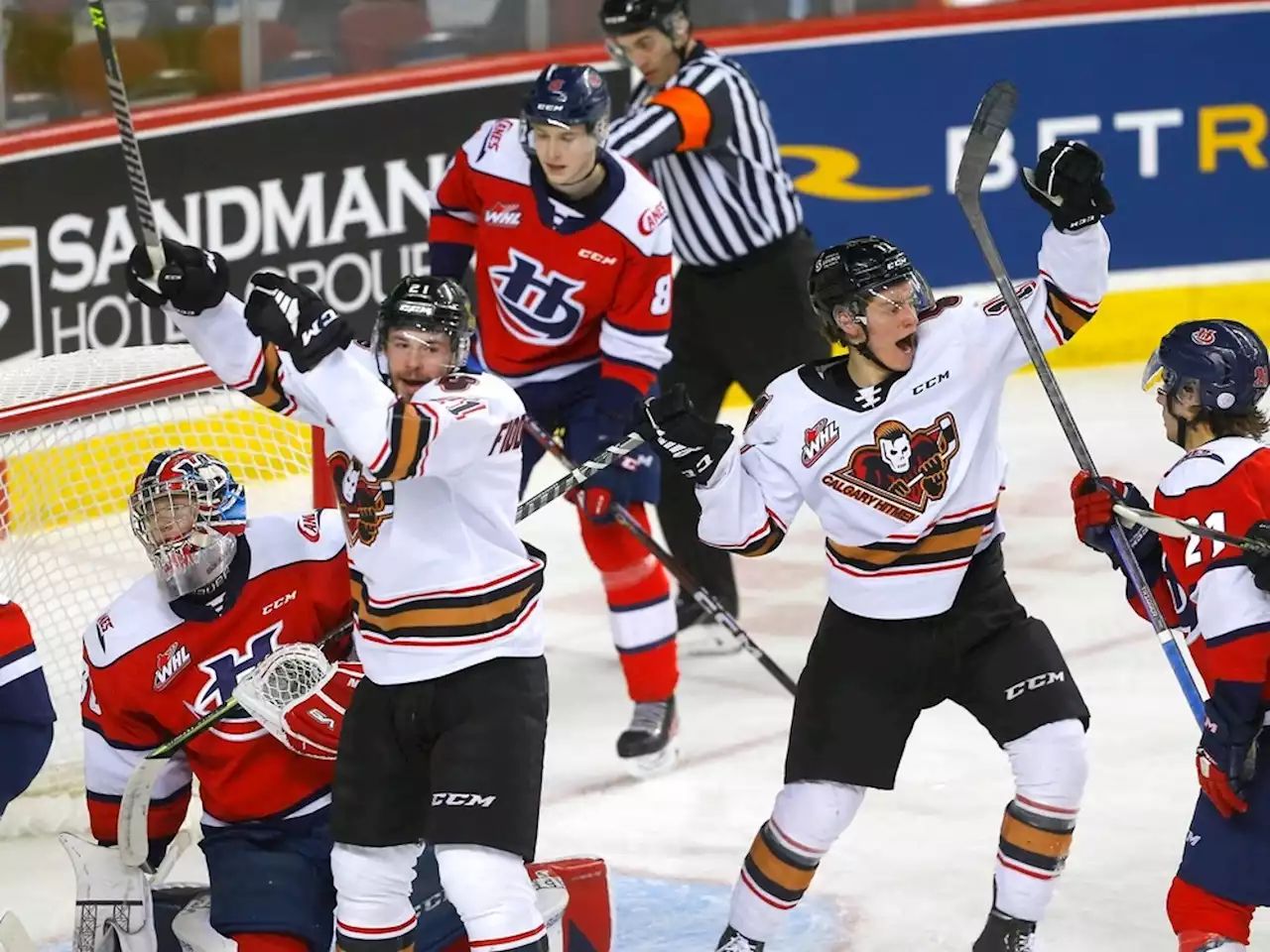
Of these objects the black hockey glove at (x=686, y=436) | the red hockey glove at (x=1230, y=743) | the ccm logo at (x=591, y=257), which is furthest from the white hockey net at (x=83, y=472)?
the red hockey glove at (x=1230, y=743)

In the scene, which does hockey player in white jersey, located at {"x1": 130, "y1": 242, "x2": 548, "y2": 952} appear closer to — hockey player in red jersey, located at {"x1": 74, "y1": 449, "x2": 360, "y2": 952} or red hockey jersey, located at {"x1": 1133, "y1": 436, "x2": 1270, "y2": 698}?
hockey player in red jersey, located at {"x1": 74, "y1": 449, "x2": 360, "y2": 952}

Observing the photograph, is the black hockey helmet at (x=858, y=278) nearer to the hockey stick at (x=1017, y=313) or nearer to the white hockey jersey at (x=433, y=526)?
the hockey stick at (x=1017, y=313)

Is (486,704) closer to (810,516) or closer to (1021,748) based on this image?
(1021,748)

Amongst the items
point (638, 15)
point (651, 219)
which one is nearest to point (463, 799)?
point (651, 219)

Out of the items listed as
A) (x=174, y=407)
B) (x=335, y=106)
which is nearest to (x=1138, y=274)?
(x=335, y=106)

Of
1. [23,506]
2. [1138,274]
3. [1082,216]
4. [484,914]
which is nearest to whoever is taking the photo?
[484,914]

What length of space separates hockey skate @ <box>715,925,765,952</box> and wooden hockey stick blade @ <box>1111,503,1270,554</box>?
777 mm

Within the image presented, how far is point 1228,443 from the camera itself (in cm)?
288

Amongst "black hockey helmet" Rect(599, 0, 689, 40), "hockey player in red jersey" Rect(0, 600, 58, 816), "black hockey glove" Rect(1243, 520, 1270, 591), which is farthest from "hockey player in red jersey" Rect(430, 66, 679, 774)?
"black hockey glove" Rect(1243, 520, 1270, 591)

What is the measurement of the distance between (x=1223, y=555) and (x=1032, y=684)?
1.45 feet

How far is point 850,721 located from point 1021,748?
24cm

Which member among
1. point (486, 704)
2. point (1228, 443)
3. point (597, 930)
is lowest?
point (597, 930)

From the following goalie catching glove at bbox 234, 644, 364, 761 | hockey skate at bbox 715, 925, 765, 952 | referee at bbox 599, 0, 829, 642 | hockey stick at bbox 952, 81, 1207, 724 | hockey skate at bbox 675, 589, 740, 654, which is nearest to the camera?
goalie catching glove at bbox 234, 644, 364, 761

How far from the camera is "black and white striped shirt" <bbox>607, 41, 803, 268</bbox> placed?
472 centimetres
